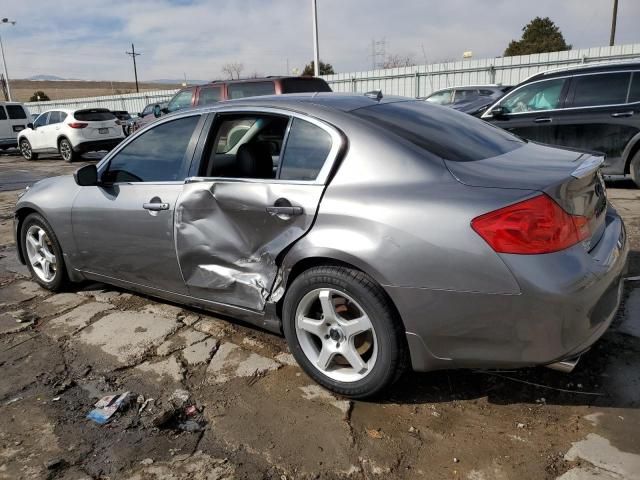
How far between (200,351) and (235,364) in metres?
0.32

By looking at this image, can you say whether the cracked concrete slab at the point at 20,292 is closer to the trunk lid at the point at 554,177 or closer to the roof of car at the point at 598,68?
the trunk lid at the point at 554,177

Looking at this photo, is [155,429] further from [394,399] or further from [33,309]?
[33,309]

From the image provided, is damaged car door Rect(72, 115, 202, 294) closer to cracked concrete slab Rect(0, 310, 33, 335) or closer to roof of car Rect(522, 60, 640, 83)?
cracked concrete slab Rect(0, 310, 33, 335)

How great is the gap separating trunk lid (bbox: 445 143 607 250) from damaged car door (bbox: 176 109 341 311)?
738mm

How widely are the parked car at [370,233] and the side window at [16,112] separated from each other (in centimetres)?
1880

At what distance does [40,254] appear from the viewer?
4676 millimetres

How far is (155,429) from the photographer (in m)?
2.67

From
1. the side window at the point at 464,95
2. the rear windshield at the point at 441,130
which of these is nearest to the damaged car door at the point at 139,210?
the rear windshield at the point at 441,130

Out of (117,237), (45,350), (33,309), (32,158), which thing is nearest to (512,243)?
(117,237)

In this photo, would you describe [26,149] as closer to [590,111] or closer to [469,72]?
[469,72]

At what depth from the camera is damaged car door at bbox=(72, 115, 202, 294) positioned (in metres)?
3.48

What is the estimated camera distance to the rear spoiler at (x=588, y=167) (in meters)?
2.55

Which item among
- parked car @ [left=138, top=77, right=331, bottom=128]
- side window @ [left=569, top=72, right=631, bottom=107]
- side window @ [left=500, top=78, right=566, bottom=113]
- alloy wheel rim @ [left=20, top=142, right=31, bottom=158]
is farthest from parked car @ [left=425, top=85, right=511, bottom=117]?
alloy wheel rim @ [left=20, top=142, right=31, bottom=158]

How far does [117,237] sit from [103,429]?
60.0 inches
